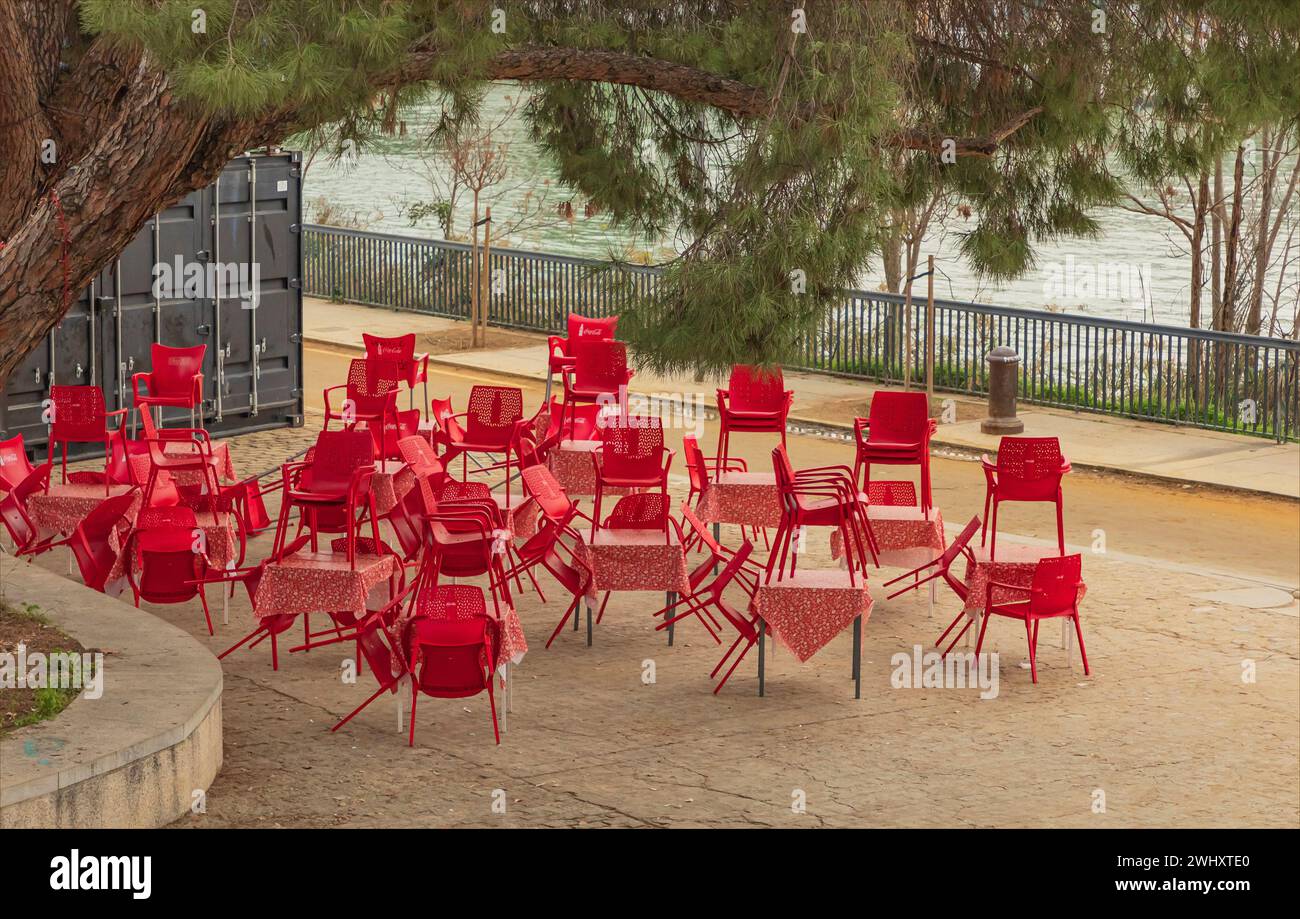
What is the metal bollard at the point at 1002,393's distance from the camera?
66.6 ft

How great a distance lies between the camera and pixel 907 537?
1278 cm

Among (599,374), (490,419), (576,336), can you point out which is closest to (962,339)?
(576,336)

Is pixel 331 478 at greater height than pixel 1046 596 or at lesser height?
greater

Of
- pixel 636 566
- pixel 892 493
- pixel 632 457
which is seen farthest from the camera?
pixel 892 493

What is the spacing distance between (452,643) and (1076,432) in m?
12.1

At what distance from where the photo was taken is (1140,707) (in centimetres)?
1105

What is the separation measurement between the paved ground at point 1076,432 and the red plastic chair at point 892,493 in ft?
7.89

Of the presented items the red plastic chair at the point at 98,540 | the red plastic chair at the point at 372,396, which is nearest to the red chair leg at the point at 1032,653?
the red plastic chair at the point at 372,396

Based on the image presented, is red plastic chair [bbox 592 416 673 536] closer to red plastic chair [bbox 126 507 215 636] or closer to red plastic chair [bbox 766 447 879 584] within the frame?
red plastic chair [bbox 766 447 879 584]

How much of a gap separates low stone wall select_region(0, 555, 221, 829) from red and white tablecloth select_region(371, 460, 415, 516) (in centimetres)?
254

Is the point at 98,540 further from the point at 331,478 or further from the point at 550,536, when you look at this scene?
the point at 550,536

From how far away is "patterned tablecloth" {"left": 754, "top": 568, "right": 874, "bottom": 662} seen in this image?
432 inches

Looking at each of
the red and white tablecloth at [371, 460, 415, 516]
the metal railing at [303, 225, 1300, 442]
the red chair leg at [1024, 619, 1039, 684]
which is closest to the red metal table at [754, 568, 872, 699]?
the red chair leg at [1024, 619, 1039, 684]

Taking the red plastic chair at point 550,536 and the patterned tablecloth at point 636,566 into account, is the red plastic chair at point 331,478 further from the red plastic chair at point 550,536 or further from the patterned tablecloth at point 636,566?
the patterned tablecloth at point 636,566
